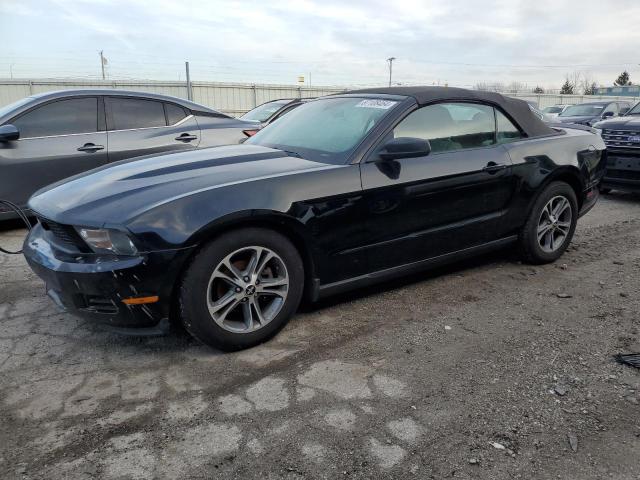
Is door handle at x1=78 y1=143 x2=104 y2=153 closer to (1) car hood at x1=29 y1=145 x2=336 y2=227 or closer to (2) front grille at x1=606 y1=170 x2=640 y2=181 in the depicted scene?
(1) car hood at x1=29 y1=145 x2=336 y2=227

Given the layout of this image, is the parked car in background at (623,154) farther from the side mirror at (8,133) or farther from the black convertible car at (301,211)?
the side mirror at (8,133)

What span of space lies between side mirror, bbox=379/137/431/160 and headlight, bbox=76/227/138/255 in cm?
166

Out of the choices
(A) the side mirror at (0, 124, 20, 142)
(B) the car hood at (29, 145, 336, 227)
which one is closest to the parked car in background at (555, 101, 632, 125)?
(B) the car hood at (29, 145, 336, 227)

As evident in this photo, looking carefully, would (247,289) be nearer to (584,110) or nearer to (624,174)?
(624,174)

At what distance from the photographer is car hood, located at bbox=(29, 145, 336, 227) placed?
2734 mm

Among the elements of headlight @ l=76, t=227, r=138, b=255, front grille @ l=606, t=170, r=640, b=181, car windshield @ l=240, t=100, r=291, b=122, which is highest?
car windshield @ l=240, t=100, r=291, b=122

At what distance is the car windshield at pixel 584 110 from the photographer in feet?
53.5

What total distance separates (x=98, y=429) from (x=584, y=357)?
2.58m

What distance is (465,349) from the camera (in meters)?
3.04

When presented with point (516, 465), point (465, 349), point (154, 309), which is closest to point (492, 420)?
point (516, 465)

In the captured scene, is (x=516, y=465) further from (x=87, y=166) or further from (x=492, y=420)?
(x=87, y=166)

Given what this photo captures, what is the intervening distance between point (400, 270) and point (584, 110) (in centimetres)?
1598

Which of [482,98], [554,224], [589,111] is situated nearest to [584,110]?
[589,111]

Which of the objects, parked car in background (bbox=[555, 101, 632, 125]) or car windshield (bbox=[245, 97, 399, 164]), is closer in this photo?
car windshield (bbox=[245, 97, 399, 164])
